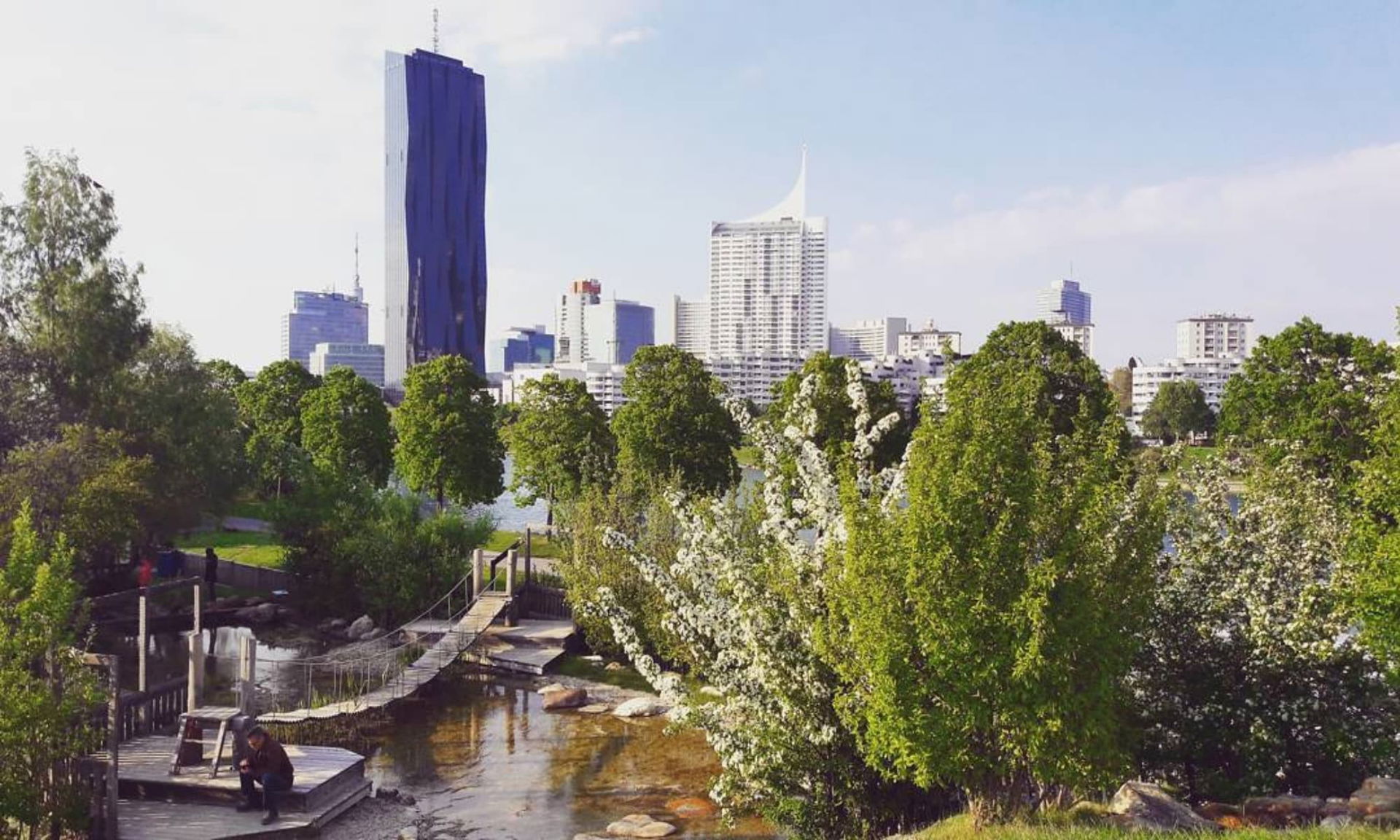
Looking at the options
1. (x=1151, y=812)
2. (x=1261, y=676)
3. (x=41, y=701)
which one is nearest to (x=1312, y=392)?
(x=1261, y=676)

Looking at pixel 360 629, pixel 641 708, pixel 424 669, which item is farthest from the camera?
pixel 360 629

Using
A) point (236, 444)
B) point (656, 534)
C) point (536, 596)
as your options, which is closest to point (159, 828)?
point (656, 534)

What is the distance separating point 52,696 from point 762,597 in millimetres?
10898

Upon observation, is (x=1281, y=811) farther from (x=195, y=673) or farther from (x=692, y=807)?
(x=195, y=673)

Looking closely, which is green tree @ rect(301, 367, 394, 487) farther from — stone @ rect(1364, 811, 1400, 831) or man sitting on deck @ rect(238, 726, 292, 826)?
stone @ rect(1364, 811, 1400, 831)

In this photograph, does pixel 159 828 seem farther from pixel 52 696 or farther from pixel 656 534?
pixel 656 534

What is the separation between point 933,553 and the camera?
39.8ft

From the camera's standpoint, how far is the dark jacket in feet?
57.8

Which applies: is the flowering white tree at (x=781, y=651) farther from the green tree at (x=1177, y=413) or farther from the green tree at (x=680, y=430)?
the green tree at (x=1177, y=413)

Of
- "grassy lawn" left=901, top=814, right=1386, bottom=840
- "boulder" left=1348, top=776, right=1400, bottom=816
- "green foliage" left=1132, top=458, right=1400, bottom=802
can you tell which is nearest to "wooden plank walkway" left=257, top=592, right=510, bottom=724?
"grassy lawn" left=901, top=814, right=1386, bottom=840

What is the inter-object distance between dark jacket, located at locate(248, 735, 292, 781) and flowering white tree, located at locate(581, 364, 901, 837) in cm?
675

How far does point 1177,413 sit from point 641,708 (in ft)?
312

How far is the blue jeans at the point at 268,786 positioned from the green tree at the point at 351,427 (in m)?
42.5

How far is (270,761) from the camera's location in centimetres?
1777
